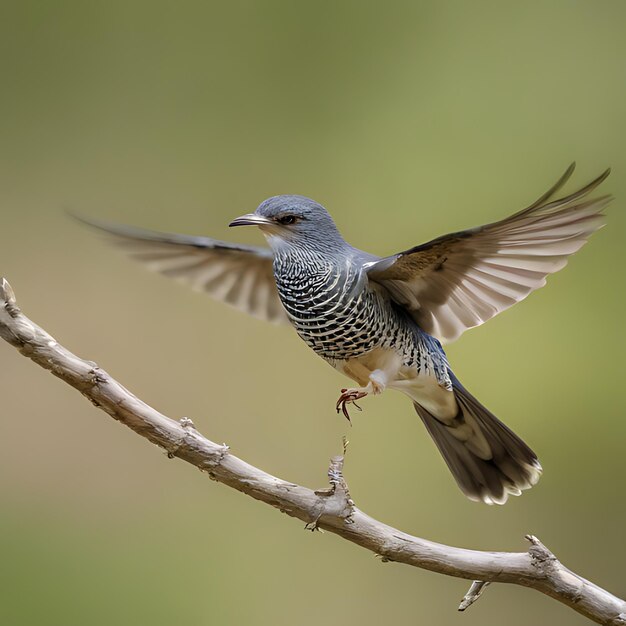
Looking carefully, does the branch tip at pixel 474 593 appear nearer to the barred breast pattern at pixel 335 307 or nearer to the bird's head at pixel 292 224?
the barred breast pattern at pixel 335 307

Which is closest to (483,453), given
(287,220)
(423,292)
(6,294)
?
(423,292)

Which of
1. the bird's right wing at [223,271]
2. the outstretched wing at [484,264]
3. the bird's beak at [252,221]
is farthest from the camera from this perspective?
the bird's right wing at [223,271]

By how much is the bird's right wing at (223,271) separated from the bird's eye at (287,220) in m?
0.22

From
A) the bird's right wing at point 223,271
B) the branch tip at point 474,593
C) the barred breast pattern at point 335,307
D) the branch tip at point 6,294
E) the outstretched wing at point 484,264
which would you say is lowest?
the branch tip at point 6,294

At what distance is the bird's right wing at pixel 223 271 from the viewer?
1.50 meters

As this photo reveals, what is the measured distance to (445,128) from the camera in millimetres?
2520

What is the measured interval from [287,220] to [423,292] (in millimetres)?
237

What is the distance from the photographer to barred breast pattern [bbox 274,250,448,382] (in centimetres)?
121

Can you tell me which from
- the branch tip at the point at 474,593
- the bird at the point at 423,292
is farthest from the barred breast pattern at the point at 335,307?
the branch tip at the point at 474,593

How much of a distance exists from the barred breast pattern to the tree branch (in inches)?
9.3

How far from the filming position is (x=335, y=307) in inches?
47.4

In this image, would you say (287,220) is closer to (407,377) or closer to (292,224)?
(292,224)

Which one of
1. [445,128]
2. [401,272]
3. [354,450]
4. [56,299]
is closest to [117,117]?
[56,299]

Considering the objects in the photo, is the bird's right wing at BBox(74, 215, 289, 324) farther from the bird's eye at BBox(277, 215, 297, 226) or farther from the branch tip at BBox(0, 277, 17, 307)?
the branch tip at BBox(0, 277, 17, 307)
